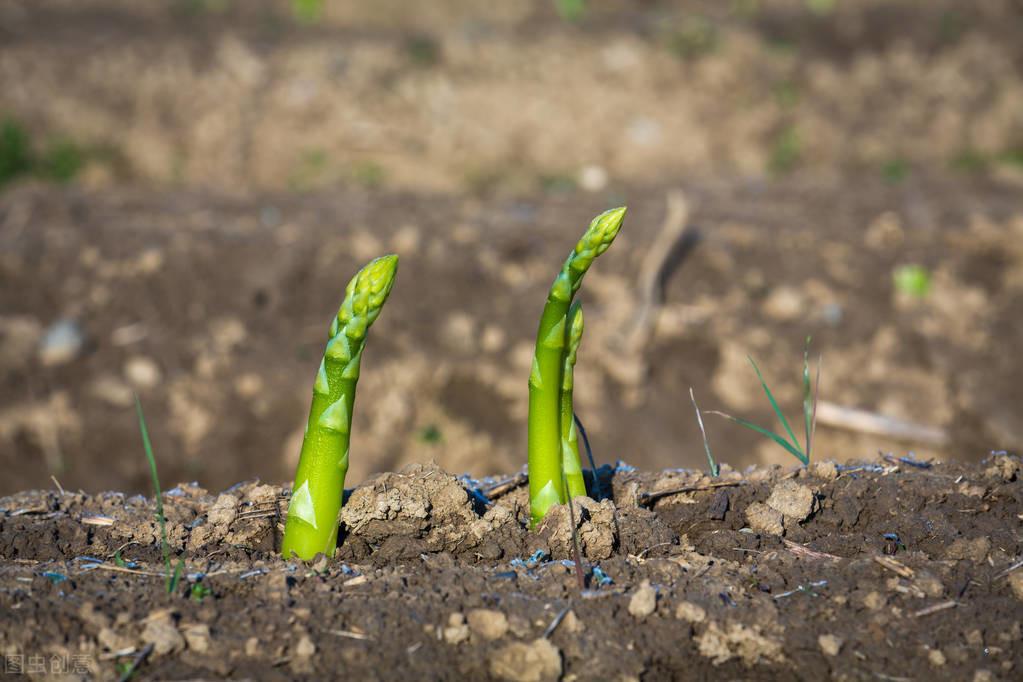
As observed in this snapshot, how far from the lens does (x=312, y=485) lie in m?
2.03

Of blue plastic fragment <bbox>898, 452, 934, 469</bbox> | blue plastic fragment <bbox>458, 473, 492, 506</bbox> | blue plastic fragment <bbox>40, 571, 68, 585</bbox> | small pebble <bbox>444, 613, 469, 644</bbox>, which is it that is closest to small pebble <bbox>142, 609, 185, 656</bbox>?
blue plastic fragment <bbox>40, 571, 68, 585</bbox>

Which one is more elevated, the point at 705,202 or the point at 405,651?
the point at 705,202

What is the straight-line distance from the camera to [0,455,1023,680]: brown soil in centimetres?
171

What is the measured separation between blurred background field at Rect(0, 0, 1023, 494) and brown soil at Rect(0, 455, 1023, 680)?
3.55 m

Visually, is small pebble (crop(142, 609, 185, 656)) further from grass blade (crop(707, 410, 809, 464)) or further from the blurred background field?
the blurred background field

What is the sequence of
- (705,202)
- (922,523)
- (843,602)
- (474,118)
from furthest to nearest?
(474,118) < (705,202) < (922,523) < (843,602)

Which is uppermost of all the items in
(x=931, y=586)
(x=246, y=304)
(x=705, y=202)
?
(x=705, y=202)

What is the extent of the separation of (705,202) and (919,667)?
6602mm

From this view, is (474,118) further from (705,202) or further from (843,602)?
(843,602)

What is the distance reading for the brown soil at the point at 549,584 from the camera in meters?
1.71

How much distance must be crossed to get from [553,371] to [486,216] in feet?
18.4

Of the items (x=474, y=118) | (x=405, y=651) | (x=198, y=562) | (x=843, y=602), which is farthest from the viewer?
(x=474, y=118)

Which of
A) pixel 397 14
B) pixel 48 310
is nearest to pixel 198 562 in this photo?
pixel 48 310

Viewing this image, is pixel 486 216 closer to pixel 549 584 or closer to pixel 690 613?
pixel 549 584
